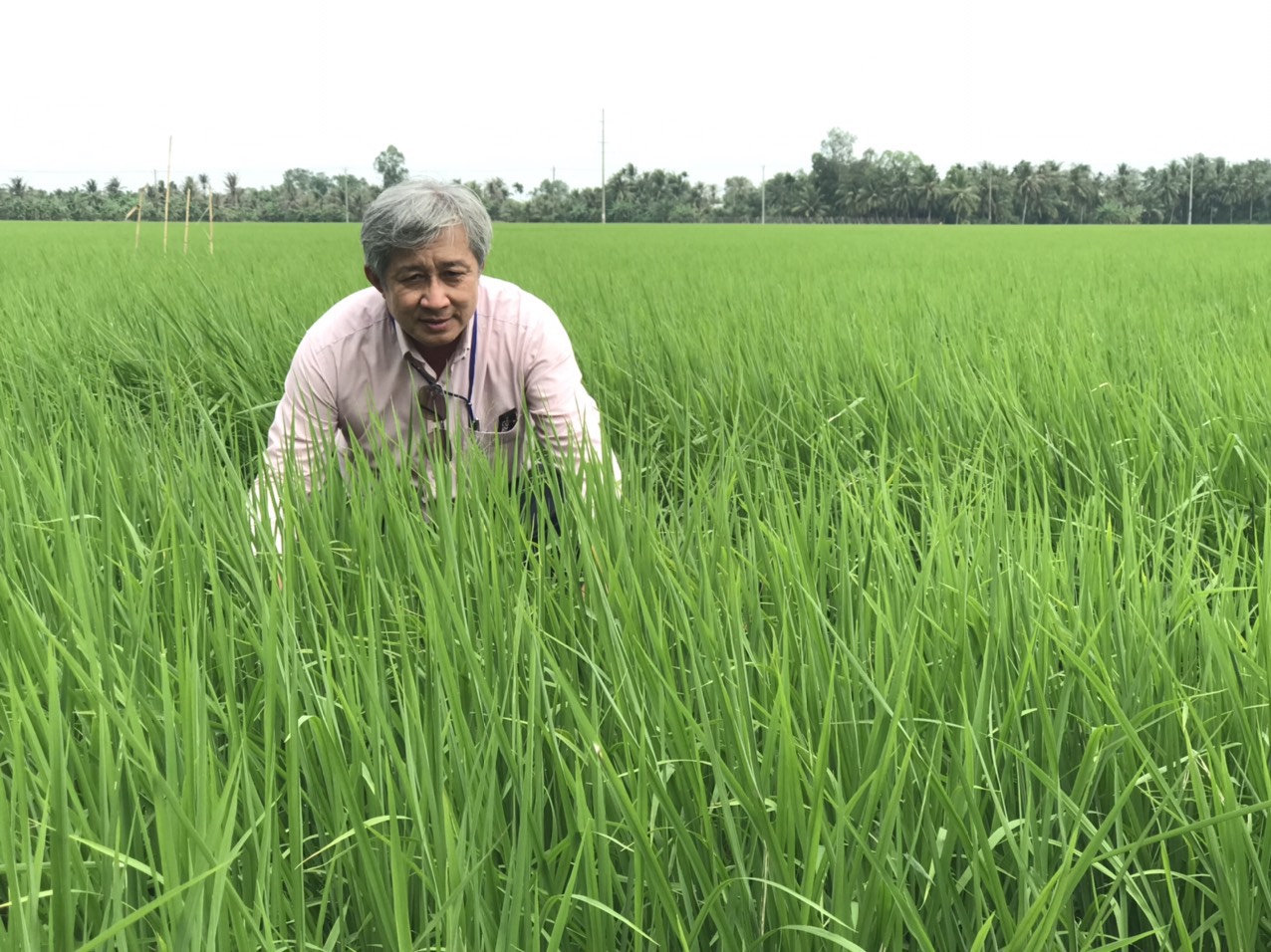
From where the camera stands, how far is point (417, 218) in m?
1.82

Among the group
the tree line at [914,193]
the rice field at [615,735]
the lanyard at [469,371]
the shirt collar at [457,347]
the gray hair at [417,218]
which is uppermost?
the tree line at [914,193]

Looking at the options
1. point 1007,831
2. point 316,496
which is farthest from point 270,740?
point 316,496

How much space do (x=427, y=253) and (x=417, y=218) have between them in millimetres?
62

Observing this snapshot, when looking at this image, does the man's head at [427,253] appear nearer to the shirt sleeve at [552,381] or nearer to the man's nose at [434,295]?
the man's nose at [434,295]

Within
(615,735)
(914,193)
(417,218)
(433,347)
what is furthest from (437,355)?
(914,193)

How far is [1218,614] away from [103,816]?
87 cm

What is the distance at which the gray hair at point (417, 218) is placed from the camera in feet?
5.98

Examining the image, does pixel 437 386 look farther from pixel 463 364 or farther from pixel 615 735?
pixel 615 735

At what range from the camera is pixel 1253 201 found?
59562mm

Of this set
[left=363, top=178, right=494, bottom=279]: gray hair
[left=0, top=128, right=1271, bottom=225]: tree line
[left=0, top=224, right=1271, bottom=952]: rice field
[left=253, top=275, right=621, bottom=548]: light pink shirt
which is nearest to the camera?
[left=0, top=224, right=1271, bottom=952]: rice field

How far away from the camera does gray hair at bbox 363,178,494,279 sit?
5.98ft

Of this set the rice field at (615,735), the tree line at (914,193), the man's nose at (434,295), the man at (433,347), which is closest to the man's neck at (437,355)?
the man at (433,347)

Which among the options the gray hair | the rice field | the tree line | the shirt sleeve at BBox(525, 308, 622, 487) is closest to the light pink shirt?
the shirt sleeve at BBox(525, 308, 622, 487)

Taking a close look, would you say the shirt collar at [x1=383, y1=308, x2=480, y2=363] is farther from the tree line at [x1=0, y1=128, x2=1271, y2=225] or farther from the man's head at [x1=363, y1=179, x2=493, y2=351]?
the tree line at [x1=0, y1=128, x2=1271, y2=225]
